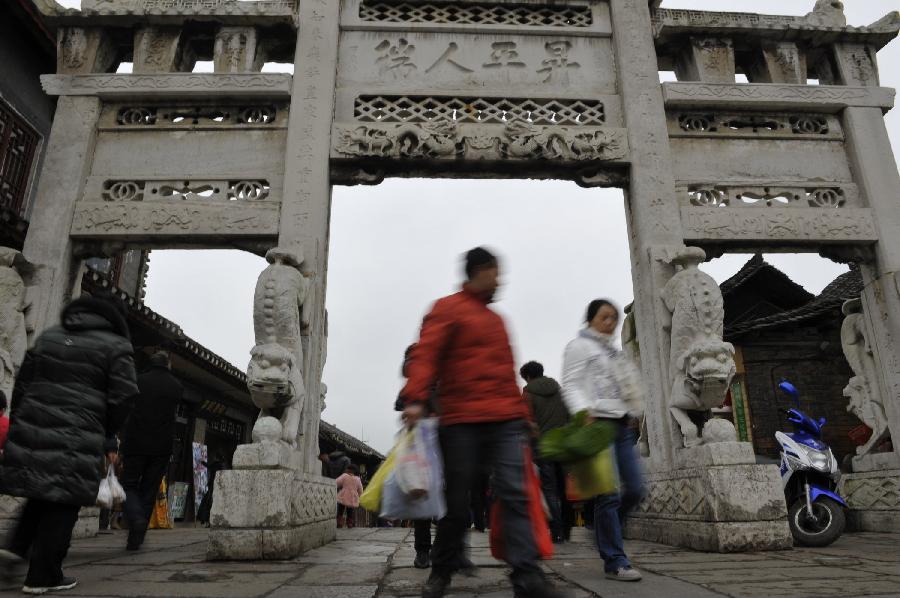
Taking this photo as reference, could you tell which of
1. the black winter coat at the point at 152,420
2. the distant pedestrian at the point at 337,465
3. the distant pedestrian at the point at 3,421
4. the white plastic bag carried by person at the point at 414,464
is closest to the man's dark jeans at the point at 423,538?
the white plastic bag carried by person at the point at 414,464

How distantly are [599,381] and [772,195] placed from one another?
476 cm

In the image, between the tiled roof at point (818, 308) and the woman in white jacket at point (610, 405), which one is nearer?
the woman in white jacket at point (610, 405)

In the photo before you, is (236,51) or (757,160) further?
(236,51)

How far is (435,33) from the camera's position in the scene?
7.53 meters

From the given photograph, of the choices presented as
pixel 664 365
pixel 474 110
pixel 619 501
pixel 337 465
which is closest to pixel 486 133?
pixel 474 110

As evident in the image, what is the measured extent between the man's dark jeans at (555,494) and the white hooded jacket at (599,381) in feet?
7.08

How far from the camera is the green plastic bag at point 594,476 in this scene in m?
3.17

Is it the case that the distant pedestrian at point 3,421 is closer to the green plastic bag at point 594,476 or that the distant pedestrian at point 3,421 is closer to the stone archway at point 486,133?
the stone archway at point 486,133

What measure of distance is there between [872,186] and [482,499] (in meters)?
5.48

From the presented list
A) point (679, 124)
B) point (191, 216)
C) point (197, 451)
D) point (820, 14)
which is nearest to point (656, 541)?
point (679, 124)

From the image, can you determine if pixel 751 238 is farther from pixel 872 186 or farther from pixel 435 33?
pixel 435 33

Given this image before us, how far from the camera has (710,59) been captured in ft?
25.0

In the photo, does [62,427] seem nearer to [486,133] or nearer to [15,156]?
[486,133]

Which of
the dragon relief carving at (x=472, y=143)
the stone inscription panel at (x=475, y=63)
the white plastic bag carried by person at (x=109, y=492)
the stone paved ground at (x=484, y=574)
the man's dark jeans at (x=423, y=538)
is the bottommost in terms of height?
the stone paved ground at (x=484, y=574)
